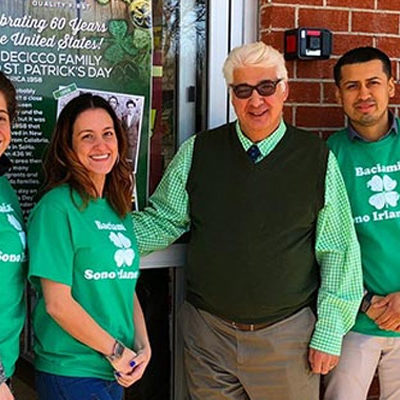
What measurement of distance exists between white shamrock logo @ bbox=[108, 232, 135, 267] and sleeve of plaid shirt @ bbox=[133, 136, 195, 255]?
0.38 metres

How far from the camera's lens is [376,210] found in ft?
9.27

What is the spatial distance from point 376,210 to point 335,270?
32 cm

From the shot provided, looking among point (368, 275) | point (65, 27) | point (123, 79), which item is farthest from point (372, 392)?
point (65, 27)

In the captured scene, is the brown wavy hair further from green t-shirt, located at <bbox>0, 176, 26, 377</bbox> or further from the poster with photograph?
the poster with photograph

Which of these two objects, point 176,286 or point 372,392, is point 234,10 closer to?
point 176,286

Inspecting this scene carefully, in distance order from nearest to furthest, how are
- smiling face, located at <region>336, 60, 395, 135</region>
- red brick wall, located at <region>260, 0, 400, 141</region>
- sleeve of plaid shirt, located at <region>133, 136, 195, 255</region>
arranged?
sleeve of plaid shirt, located at <region>133, 136, 195, 255</region>
smiling face, located at <region>336, 60, 395, 135</region>
red brick wall, located at <region>260, 0, 400, 141</region>

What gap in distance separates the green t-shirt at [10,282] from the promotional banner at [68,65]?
692mm

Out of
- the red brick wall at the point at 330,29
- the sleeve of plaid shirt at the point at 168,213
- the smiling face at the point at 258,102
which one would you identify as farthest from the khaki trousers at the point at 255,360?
the red brick wall at the point at 330,29

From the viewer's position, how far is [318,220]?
269 cm

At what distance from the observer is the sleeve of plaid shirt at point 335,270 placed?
267 cm

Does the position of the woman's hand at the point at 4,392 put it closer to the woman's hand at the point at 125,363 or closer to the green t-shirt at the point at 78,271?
the green t-shirt at the point at 78,271

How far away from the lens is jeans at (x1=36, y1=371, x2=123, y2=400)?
2.26 meters

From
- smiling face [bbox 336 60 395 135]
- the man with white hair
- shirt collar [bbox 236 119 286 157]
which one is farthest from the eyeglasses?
smiling face [bbox 336 60 395 135]

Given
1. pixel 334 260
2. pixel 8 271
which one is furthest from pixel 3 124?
pixel 334 260
